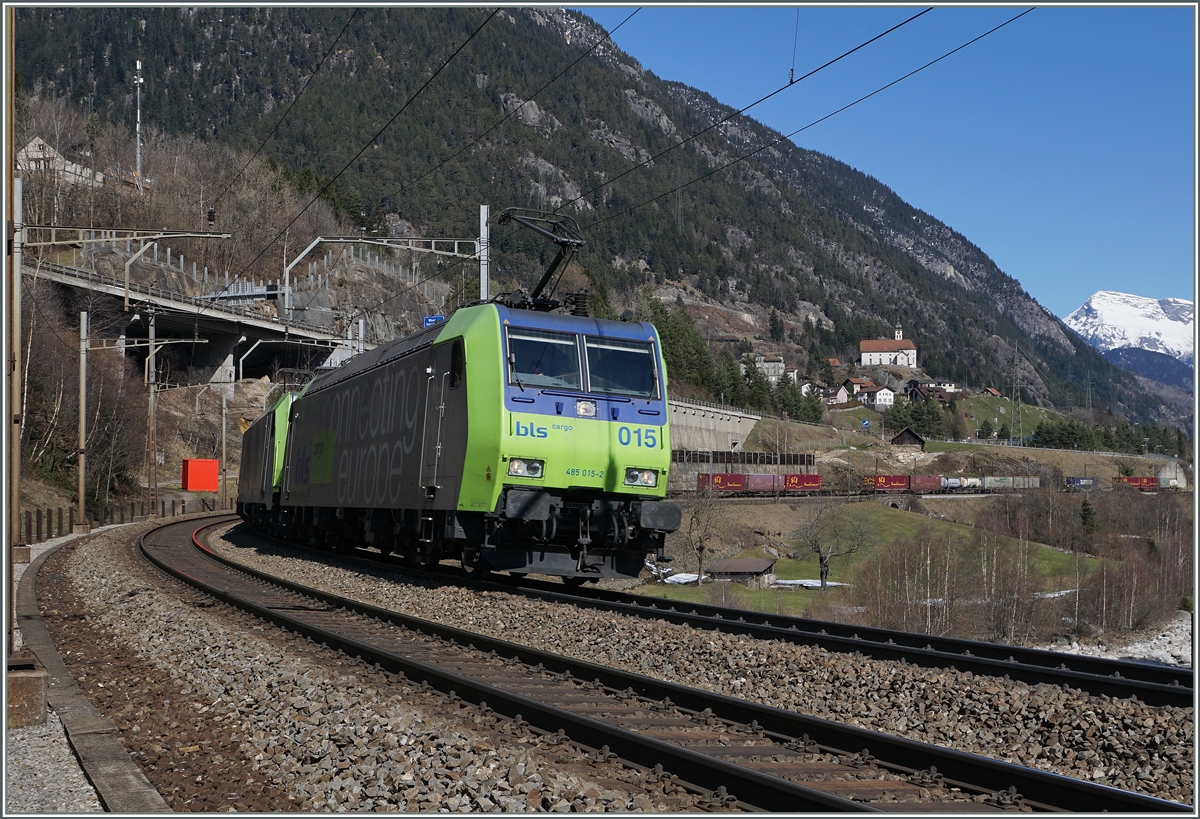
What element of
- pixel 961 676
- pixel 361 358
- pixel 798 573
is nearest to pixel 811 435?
pixel 798 573

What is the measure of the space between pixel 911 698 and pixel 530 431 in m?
7.88

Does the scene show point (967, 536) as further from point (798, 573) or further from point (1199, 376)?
point (1199, 376)

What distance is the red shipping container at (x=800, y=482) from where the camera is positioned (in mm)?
101562

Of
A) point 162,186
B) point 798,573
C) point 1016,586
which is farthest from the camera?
point 162,186

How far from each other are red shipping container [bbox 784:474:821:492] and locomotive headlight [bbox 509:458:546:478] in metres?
87.2

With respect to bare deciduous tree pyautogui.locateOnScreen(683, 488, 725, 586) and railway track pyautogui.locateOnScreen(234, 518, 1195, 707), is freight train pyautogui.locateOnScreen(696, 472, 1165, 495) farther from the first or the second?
railway track pyautogui.locateOnScreen(234, 518, 1195, 707)

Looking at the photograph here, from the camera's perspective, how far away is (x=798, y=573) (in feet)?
237

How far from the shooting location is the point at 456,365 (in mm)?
16656

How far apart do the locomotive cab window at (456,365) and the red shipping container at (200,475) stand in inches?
2101

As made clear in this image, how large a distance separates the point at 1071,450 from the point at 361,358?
178 meters

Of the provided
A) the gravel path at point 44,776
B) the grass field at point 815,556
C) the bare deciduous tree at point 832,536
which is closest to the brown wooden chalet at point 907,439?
the grass field at point 815,556

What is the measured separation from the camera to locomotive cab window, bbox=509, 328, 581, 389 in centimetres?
1585

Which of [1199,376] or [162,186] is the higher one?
[162,186]

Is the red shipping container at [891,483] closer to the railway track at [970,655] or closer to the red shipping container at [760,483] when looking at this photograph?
the red shipping container at [760,483]
